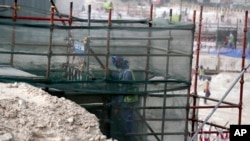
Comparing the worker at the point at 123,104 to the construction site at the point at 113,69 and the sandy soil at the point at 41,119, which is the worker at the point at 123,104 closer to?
the construction site at the point at 113,69

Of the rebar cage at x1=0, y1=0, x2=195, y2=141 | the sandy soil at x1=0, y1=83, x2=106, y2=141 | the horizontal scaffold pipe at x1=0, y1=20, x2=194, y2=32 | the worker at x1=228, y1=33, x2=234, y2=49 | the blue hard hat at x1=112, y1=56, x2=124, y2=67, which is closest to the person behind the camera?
the sandy soil at x1=0, y1=83, x2=106, y2=141

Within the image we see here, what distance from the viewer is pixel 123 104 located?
29.9 ft

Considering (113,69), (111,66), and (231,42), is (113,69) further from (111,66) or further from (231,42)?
(231,42)

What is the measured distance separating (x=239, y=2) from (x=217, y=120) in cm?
4377

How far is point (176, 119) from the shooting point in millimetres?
9562

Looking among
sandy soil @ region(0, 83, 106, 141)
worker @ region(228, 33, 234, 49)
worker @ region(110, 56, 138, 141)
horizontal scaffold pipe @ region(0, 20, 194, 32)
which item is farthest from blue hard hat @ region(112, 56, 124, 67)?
worker @ region(228, 33, 234, 49)

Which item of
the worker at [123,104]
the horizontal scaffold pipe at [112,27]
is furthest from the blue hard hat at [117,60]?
the horizontal scaffold pipe at [112,27]

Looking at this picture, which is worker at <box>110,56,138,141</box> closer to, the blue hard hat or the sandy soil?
the blue hard hat

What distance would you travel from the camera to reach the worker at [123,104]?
9.08 metres

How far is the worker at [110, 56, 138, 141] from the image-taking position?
9078 millimetres

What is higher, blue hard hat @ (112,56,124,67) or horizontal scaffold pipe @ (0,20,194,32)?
horizontal scaffold pipe @ (0,20,194,32)

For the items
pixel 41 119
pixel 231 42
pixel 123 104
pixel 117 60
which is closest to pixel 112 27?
pixel 117 60

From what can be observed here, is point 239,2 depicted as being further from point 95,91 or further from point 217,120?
point 95,91

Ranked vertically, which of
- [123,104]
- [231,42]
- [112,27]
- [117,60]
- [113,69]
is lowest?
[123,104]
